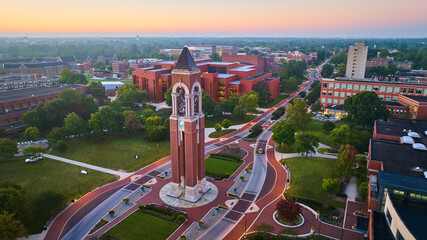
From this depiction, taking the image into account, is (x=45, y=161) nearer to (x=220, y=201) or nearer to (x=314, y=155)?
(x=220, y=201)

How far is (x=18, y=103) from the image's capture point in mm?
92188

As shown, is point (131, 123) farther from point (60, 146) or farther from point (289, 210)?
point (289, 210)

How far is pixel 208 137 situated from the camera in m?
78.1

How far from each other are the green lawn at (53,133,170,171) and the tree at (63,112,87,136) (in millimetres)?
2866

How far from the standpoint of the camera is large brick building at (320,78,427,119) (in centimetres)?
8269

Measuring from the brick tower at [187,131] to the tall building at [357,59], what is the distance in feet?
370

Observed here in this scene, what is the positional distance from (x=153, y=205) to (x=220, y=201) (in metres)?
10.7

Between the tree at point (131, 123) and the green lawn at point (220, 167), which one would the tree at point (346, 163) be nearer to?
the green lawn at point (220, 167)

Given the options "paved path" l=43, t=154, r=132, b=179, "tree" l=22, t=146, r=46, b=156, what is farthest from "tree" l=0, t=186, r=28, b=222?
"tree" l=22, t=146, r=46, b=156

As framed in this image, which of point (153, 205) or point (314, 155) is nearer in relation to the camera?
point (153, 205)

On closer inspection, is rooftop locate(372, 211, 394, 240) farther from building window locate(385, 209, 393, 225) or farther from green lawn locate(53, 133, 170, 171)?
green lawn locate(53, 133, 170, 171)

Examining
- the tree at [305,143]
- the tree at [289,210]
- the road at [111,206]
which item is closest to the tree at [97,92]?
the road at [111,206]

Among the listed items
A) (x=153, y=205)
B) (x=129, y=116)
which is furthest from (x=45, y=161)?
(x=153, y=205)

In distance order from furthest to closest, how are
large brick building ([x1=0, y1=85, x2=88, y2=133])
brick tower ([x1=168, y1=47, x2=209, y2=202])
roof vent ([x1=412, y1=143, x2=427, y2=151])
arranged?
large brick building ([x1=0, y1=85, x2=88, y2=133]) → roof vent ([x1=412, y1=143, x2=427, y2=151]) → brick tower ([x1=168, y1=47, x2=209, y2=202])
